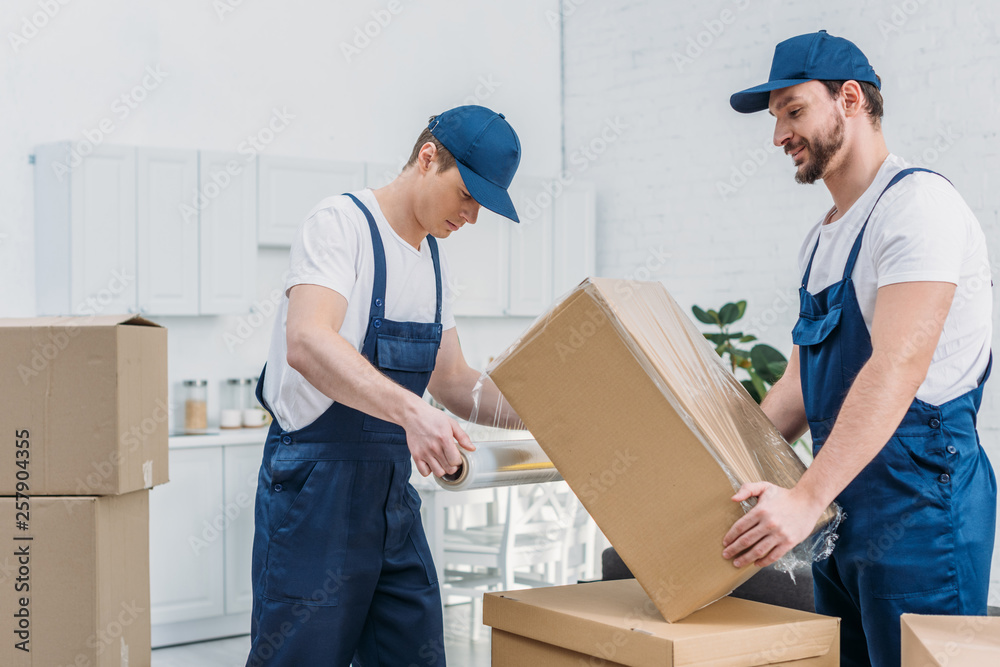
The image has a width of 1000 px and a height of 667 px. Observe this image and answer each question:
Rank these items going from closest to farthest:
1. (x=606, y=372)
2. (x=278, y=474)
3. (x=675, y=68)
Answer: (x=606, y=372) → (x=278, y=474) → (x=675, y=68)

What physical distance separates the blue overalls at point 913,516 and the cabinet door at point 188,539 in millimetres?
3274

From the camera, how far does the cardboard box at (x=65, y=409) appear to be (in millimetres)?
1561

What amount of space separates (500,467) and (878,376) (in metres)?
0.58

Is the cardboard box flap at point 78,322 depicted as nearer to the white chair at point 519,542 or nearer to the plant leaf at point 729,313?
the white chair at point 519,542

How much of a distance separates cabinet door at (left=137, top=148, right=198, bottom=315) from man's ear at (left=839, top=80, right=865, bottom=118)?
11.3 ft

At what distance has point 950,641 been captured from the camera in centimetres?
123

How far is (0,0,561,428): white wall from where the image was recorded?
439 centimetres

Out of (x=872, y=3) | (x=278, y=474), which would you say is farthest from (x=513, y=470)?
(x=872, y=3)

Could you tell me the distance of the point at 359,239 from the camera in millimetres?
1772

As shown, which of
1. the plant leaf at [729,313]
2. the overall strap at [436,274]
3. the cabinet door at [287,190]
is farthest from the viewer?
the cabinet door at [287,190]

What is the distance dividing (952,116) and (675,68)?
5.44 feet

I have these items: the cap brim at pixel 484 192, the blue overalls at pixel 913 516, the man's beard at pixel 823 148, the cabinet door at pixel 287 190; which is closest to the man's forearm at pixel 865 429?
the blue overalls at pixel 913 516

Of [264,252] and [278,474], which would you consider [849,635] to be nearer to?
[278,474]

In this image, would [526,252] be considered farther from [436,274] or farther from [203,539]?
[436,274]
